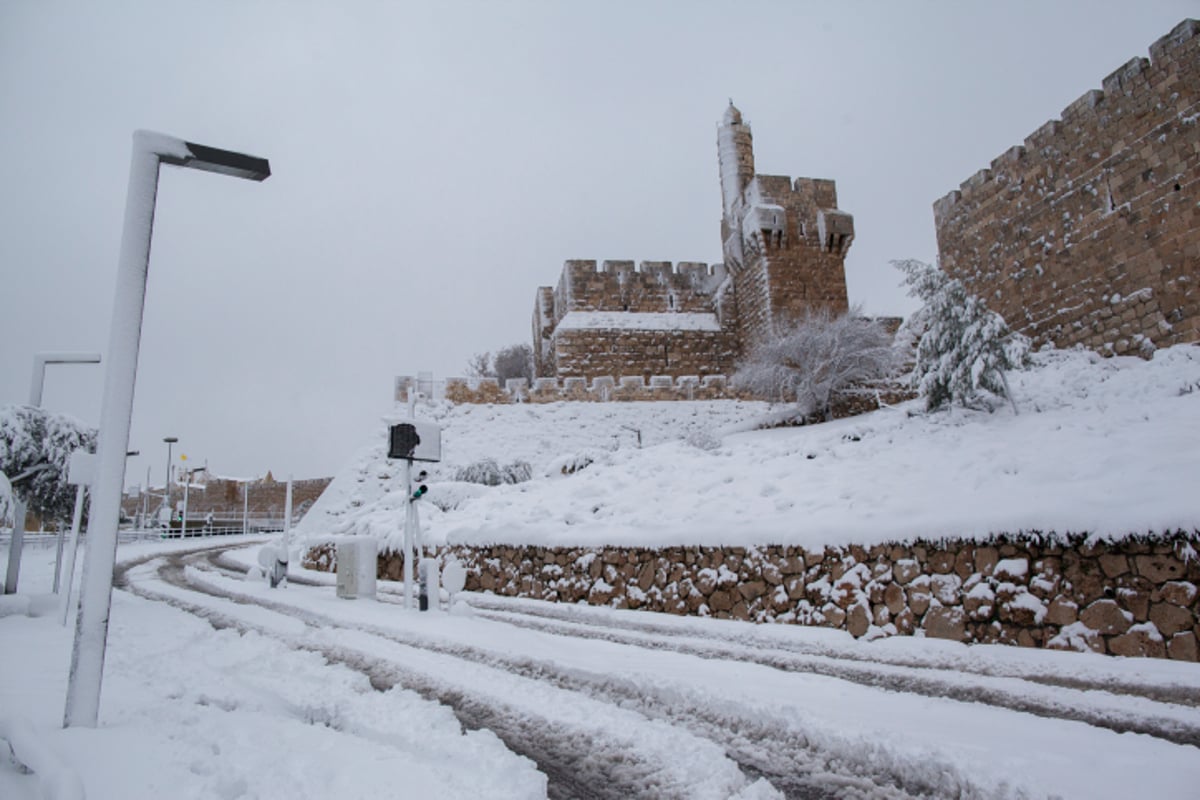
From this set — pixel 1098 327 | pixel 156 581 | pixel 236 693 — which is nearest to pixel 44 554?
pixel 156 581

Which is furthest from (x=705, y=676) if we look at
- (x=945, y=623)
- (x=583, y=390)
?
(x=583, y=390)

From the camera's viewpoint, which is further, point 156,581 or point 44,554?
point 44,554

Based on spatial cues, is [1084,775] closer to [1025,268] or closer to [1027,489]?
[1027,489]

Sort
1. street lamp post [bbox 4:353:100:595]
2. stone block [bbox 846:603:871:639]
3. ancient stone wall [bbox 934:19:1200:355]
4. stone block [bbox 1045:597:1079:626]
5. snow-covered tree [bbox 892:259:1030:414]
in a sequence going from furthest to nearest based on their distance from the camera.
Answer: ancient stone wall [bbox 934:19:1200:355] < snow-covered tree [bbox 892:259:1030:414] < street lamp post [bbox 4:353:100:595] < stone block [bbox 846:603:871:639] < stone block [bbox 1045:597:1079:626]

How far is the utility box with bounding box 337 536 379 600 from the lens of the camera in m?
8.95

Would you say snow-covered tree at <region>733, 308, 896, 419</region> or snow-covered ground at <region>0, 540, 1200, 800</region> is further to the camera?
snow-covered tree at <region>733, 308, 896, 419</region>

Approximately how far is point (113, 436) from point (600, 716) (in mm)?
Answer: 2648

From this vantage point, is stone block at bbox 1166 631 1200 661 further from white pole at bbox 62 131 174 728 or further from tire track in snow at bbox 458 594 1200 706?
white pole at bbox 62 131 174 728

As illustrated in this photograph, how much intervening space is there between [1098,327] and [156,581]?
1547 centimetres

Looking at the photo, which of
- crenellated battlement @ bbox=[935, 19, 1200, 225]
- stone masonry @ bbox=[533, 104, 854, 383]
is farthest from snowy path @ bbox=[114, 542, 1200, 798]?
stone masonry @ bbox=[533, 104, 854, 383]

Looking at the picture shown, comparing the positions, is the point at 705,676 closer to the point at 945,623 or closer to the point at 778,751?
the point at 778,751

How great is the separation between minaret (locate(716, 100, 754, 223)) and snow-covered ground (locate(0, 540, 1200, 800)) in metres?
19.6

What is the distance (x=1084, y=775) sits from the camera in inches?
102

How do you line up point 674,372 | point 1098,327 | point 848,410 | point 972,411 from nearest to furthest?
point 972,411, point 1098,327, point 848,410, point 674,372
